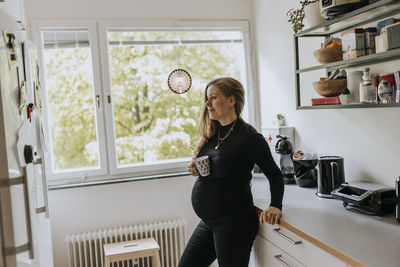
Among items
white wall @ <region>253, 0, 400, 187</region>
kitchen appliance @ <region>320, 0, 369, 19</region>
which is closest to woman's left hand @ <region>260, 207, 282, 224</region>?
white wall @ <region>253, 0, 400, 187</region>

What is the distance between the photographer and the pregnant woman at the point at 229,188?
1894mm

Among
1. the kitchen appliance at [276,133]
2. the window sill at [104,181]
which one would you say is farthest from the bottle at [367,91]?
the window sill at [104,181]

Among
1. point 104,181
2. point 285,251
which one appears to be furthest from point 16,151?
point 104,181

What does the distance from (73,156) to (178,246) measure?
1342 millimetres

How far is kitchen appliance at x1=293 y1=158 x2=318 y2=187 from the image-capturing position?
241 centimetres

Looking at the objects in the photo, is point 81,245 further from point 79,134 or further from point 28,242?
point 28,242

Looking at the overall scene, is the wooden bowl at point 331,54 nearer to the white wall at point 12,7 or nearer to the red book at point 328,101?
the red book at point 328,101

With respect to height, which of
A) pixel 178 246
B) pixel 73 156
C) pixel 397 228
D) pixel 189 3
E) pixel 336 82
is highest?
pixel 189 3

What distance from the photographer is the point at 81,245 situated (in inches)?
118

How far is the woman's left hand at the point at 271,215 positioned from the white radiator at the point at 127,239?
1333 mm

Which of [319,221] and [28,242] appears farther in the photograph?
[319,221]

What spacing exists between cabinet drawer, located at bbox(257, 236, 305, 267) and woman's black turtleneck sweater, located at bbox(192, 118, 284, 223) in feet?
0.75

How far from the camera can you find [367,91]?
186 centimetres

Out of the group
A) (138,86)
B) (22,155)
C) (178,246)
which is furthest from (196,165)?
(138,86)
